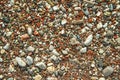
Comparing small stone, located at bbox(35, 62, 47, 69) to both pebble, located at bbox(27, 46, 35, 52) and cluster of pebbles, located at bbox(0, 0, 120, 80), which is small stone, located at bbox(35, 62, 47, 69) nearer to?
cluster of pebbles, located at bbox(0, 0, 120, 80)

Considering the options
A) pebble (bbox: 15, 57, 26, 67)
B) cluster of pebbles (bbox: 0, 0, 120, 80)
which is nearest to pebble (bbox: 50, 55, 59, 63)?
cluster of pebbles (bbox: 0, 0, 120, 80)

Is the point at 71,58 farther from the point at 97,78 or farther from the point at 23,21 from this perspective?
the point at 23,21

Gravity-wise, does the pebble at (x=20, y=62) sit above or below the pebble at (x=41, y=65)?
above

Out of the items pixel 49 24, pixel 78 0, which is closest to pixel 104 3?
pixel 78 0

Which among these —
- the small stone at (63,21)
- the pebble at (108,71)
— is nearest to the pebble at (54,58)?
the small stone at (63,21)

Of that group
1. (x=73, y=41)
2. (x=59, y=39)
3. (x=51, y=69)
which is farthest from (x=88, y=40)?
(x=51, y=69)

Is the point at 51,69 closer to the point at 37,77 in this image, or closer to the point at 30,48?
the point at 37,77

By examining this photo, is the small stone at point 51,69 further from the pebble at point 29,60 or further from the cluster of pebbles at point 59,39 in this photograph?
the pebble at point 29,60

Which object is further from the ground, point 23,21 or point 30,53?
point 23,21
